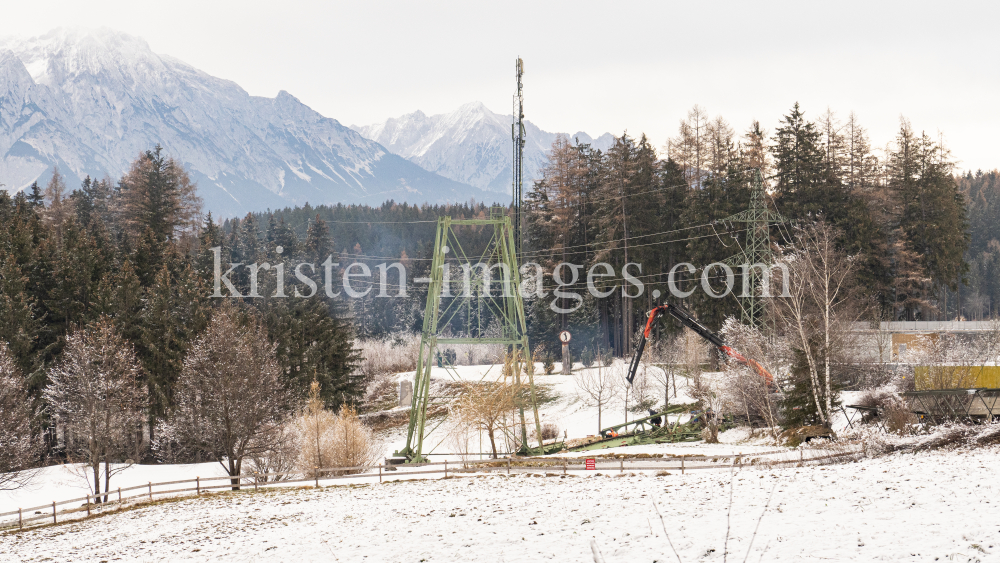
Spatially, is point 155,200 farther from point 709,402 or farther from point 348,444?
Answer: point 709,402

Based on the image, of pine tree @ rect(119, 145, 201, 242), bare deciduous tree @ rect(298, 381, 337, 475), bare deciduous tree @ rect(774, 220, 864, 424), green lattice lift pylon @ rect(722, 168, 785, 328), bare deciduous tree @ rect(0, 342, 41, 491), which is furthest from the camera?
pine tree @ rect(119, 145, 201, 242)

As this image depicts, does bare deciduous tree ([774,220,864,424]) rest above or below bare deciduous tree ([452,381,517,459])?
above

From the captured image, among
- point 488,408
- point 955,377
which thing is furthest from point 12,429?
point 955,377

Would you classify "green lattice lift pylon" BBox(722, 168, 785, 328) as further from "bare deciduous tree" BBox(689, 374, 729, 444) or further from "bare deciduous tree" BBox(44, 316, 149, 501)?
"bare deciduous tree" BBox(44, 316, 149, 501)

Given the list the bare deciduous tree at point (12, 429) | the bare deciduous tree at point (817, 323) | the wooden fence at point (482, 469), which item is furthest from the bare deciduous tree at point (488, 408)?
the bare deciduous tree at point (12, 429)

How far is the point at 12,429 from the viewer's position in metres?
32.8

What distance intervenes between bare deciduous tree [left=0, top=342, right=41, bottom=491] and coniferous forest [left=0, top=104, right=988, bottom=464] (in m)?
4.74

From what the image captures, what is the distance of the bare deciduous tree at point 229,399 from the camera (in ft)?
111

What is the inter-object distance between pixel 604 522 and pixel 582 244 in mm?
55926

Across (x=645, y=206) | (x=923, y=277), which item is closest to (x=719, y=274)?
(x=645, y=206)

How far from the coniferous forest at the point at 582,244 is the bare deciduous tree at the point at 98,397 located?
6.87 ft

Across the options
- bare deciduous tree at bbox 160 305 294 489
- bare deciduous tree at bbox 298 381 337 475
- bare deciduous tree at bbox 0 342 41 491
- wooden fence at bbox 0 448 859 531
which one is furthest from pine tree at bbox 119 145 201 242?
wooden fence at bbox 0 448 859 531

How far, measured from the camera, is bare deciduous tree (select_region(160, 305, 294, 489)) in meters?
33.8

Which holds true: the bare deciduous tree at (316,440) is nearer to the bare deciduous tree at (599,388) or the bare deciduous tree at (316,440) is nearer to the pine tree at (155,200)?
the bare deciduous tree at (599,388)
